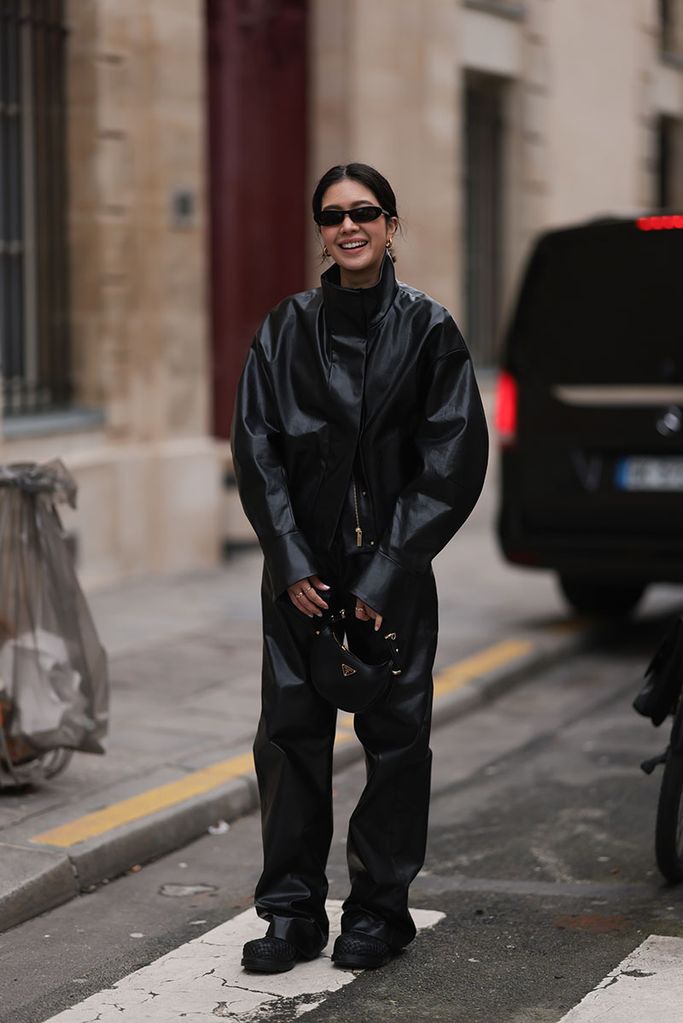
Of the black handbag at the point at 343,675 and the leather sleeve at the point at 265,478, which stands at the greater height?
the leather sleeve at the point at 265,478

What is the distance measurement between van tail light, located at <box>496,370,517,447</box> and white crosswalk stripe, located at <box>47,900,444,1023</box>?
4.28 meters

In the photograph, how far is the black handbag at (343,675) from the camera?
412 cm

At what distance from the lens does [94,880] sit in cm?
524

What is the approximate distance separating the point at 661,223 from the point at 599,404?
859mm

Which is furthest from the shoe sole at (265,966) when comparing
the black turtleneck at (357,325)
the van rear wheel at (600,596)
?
the van rear wheel at (600,596)

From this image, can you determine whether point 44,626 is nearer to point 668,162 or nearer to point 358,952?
point 358,952

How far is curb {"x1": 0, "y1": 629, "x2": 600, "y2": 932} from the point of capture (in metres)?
4.94

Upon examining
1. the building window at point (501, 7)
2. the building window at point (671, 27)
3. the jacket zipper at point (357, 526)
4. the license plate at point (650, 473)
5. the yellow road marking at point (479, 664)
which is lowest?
the yellow road marking at point (479, 664)

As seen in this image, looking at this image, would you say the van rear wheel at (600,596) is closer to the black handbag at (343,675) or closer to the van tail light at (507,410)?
the van tail light at (507,410)

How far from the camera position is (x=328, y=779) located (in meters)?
4.39

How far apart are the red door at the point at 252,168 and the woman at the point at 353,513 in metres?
7.42

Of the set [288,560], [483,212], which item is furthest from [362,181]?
[483,212]

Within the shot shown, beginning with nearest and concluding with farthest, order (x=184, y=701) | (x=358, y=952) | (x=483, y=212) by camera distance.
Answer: (x=358, y=952), (x=184, y=701), (x=483, y=212)

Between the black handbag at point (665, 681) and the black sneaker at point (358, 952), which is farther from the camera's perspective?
the black handbag at point (665, 681)
